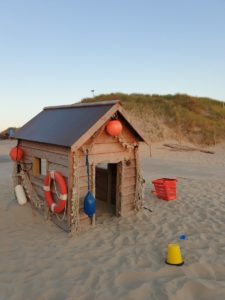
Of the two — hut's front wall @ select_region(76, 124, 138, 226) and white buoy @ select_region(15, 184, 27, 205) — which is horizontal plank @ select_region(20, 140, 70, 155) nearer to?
hut's front wall @ select_region(76, 124, 138, 226)

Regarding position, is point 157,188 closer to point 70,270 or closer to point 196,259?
point 196,259

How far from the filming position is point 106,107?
7285mm

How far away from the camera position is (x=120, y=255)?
592 centimetres

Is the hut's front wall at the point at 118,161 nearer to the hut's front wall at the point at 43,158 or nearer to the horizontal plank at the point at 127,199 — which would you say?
the horizontal plank at the point at 127,199

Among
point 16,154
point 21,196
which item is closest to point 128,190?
point 21,196

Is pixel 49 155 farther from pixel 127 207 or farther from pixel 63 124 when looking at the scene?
pixel 127 207

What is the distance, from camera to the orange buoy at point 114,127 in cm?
709

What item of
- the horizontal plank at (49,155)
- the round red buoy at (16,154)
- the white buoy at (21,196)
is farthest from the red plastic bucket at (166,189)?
the round red buoy at (16,154)

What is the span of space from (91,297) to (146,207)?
4.79 meters

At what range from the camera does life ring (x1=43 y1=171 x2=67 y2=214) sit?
681 centimetres

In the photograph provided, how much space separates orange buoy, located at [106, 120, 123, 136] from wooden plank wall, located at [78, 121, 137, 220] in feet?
0.96

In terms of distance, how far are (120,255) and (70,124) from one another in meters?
3.44

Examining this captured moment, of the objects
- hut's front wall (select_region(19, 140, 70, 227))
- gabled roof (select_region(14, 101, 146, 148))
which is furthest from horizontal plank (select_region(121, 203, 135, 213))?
hut's front wall (select_region(19, 140, 70, 227))

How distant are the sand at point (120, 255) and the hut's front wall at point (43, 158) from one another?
2.70 ft
